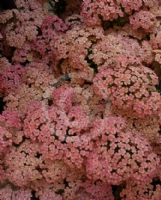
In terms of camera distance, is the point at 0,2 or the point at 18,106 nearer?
the point at 18,106

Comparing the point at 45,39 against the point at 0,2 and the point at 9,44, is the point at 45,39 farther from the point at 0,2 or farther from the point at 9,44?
the point at 0,2

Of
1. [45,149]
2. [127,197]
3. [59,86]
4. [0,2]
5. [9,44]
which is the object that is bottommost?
[127,197]

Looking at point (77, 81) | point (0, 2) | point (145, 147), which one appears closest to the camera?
point (145, 147)

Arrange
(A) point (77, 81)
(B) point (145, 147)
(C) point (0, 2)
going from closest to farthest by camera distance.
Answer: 1. (B) point (145, 147)
2. (A) point (77, 81)
3. (C) point (0, 2)

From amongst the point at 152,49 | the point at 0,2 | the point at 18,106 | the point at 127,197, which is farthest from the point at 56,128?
the point at 0,2

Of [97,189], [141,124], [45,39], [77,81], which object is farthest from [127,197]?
[45,39]

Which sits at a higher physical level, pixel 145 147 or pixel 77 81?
pixel 77 81
